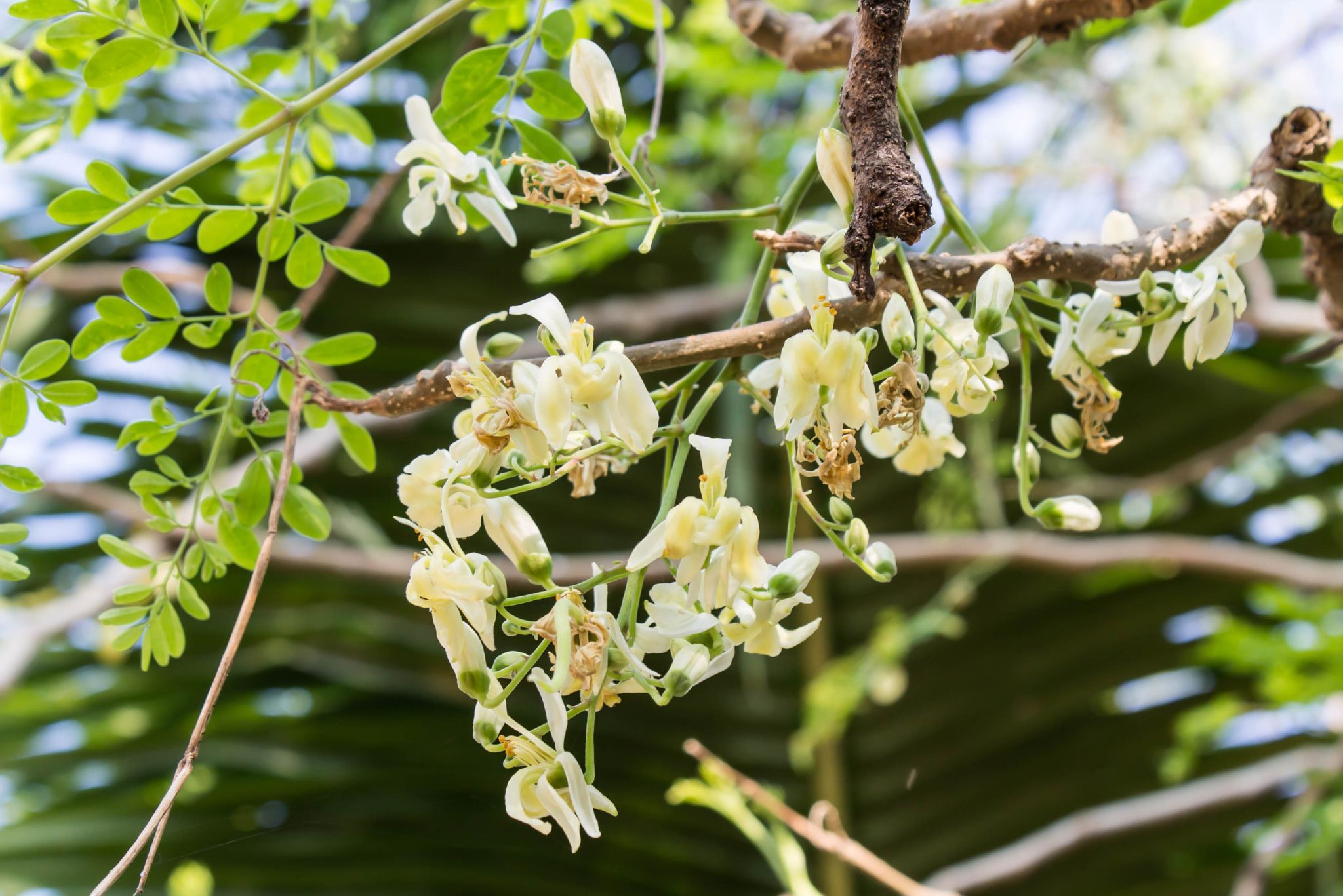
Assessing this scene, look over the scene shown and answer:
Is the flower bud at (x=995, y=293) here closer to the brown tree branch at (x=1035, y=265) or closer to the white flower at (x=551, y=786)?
the brown tree branch at (x=1035, y=265)

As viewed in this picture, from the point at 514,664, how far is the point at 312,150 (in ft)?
1.09

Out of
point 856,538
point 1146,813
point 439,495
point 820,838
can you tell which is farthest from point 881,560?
point 1146,813

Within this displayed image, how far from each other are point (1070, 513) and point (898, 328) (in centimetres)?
11

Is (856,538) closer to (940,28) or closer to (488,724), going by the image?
(488,724)

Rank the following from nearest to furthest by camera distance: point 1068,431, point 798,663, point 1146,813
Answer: point 1068,431
point 1146,813
point 798,663

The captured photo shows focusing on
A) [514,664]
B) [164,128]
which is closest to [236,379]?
[514,664]

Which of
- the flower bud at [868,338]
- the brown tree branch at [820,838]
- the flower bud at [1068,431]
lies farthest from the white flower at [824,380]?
the brown tree branch at [820,838]

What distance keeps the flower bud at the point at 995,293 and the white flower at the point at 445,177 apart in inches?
5.0

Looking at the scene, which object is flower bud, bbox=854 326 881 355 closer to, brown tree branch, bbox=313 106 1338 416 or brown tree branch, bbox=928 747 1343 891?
brown tree branch, bbox=313 106 1338 416

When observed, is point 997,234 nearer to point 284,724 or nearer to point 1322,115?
point 1322,115

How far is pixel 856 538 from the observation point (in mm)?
274

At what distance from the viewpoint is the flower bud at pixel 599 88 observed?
0.29m

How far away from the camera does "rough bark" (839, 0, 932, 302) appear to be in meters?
0.21

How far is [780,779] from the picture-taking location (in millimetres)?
1320
